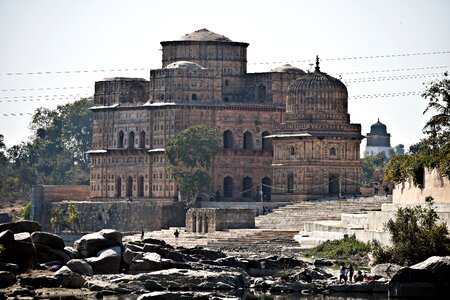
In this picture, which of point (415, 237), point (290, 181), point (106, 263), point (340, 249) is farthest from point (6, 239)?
point (290, 181)

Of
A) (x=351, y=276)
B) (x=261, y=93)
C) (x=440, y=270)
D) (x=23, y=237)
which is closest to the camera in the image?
(x=440, y=270)

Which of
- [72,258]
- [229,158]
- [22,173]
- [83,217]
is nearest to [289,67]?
[229,158]

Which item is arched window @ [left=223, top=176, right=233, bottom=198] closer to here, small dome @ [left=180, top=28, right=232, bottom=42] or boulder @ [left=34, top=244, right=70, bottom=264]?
small dome @ [left=180, top=28, right=232, bottom=42]

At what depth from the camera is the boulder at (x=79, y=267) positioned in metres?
62.2

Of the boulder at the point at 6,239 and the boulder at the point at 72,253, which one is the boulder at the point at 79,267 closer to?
the boulder at the point at 6,239

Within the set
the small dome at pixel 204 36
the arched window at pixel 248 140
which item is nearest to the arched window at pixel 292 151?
Result: the arched window at pixel 248 140

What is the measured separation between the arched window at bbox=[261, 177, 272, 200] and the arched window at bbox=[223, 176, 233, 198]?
2.00 meters

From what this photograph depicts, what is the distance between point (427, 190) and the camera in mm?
71062

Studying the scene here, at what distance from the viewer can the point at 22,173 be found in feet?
469

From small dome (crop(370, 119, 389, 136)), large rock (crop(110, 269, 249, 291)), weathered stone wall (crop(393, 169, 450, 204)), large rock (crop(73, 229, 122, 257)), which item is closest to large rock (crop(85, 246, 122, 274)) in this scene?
large rock (crop(73, 229, 122, 257))

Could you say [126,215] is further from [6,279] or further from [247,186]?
[6,279]

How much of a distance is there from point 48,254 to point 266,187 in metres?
45.1

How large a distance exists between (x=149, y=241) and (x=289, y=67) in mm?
40871

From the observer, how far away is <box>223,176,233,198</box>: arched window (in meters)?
110
